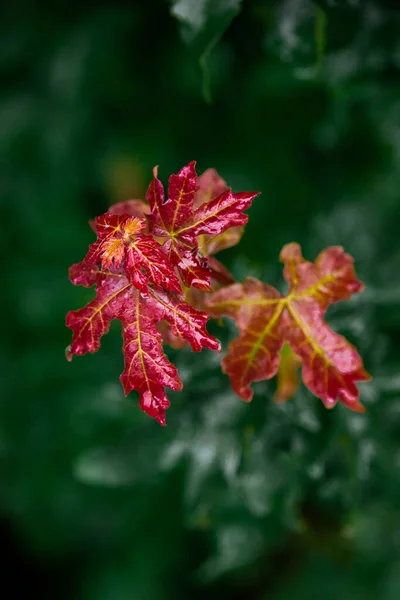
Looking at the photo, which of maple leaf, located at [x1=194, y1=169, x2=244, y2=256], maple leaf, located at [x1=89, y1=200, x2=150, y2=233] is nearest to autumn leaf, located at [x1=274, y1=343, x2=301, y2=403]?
maple leaf, located at [x1=194, y1=169, x2=244, y2=256]

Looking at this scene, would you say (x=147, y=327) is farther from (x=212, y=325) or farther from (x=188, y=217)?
(x=212, y=325)

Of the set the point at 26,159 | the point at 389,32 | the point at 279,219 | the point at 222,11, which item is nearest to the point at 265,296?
the point at 222,11

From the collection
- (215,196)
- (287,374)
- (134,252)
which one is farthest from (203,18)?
(287,374)

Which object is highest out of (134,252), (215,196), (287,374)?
(215,196)

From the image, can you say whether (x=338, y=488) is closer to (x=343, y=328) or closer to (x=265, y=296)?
(x=343, y=328)

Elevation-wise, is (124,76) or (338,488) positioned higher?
(124,76)

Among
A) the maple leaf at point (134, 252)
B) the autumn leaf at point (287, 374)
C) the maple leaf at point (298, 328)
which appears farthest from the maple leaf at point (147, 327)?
the autumn leaf at point (287, 374)
